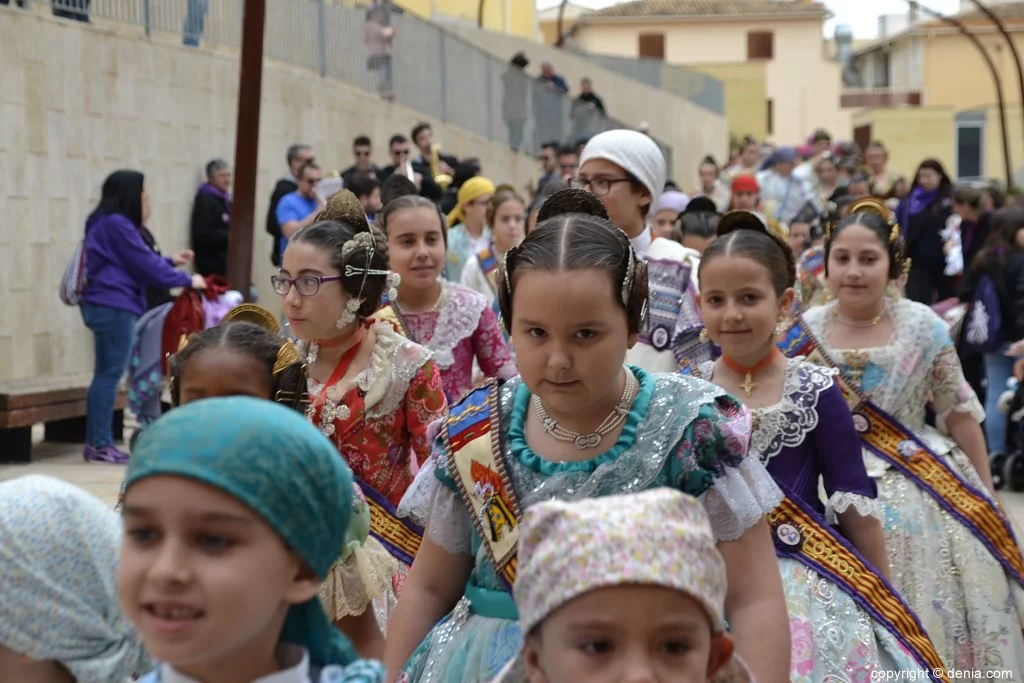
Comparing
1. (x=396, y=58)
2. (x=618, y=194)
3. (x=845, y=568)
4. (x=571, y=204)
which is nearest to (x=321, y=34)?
(x=396, y=58)

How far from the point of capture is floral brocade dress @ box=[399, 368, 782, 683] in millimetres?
3271

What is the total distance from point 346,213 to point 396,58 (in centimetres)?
1825

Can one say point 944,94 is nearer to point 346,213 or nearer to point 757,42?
point 757,42

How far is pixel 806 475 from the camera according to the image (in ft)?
15.8

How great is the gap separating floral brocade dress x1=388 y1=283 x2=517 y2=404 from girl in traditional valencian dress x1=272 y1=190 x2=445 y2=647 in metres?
1.41

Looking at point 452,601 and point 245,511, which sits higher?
point 245,511

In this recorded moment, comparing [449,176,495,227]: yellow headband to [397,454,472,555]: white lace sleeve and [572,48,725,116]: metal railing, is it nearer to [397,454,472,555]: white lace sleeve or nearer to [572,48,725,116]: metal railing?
[397,454,472,555]: white lace sleeve

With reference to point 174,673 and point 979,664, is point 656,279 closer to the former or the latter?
point 979,664

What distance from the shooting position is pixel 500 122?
27.3 meters

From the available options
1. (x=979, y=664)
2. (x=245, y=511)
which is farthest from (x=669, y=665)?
(x=979, y=664)

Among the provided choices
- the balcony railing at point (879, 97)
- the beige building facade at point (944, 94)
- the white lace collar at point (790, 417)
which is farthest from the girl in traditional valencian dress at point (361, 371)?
the balcony railing at point (879, 97)

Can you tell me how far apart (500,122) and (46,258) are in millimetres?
14599

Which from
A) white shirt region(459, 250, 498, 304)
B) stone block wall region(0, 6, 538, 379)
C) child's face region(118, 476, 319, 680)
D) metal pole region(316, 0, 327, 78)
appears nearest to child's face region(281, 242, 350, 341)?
child's face region(118, 476, 319, 680)

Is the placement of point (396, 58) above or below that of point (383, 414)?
above
